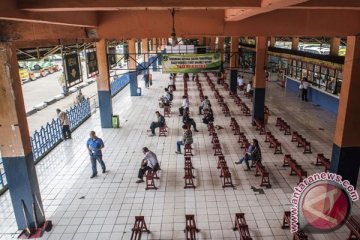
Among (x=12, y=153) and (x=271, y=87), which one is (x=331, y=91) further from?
(x=12, y=153)

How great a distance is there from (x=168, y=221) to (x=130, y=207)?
4.14ft

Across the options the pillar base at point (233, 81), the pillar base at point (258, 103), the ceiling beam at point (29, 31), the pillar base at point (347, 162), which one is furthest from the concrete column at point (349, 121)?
the pillar base at point (233, 81)

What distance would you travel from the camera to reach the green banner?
1080 cm

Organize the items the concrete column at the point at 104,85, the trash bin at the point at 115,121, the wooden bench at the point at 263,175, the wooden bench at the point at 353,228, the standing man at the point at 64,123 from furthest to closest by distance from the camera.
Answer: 1. the trash bin at the point at 115,121
2. the concrete column at the point at 104,85
3. the standing man at the point at 64,123
4. the wooden bench at the point at 263,175
5. the wooden bench at the point at 353,228

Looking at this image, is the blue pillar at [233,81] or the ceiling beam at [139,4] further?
the blue pillar at [233,81]

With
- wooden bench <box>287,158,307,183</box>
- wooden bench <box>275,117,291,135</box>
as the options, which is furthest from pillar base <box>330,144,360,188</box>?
wooden bench <box>275,117,291,135</box>

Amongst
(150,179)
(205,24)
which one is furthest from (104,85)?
(150,179)

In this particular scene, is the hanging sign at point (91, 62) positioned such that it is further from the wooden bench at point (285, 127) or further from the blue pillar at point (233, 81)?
the blue pillar at point (233, 81)

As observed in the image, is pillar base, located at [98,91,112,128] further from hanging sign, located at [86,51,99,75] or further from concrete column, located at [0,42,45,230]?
concrete column, located at [0,42,45,230]

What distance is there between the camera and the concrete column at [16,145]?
21.5ft

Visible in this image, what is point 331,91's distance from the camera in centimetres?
1764

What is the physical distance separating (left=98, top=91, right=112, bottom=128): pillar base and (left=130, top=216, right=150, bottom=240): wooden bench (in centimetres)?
848

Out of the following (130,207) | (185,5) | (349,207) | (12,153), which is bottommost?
(130,207)

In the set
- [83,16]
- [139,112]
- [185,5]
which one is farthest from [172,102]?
[185,5]
